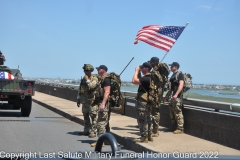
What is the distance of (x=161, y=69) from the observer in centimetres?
1067

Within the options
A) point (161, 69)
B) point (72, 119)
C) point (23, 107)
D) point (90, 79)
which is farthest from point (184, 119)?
point (23, 107)

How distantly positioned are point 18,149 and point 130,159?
6.56m

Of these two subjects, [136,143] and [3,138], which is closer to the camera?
[136,143]

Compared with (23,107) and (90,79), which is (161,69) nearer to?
(90,79)

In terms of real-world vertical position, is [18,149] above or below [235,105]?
below

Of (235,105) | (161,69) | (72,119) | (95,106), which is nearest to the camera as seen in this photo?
(235,105)

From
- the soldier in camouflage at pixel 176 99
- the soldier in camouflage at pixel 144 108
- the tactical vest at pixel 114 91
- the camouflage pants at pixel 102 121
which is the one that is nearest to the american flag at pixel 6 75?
the tactical vest at pixel 114 91

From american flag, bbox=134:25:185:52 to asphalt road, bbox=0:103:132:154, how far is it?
329 centimetres

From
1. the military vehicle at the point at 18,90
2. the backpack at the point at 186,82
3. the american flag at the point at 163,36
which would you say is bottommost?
the military vehicle at the point at 18,90

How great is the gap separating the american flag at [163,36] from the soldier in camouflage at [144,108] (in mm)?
2973

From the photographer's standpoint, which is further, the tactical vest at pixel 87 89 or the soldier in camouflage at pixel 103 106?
the tactical vest at pixel 87 89

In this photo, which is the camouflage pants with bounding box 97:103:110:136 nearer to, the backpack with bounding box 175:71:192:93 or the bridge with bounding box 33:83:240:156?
the bridge with bounding box 33:83:240:156

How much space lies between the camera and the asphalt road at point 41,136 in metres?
9.92

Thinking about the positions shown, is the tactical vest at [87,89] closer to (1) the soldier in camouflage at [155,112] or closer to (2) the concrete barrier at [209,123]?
(1) the soldier in camouflage at [155,112]
